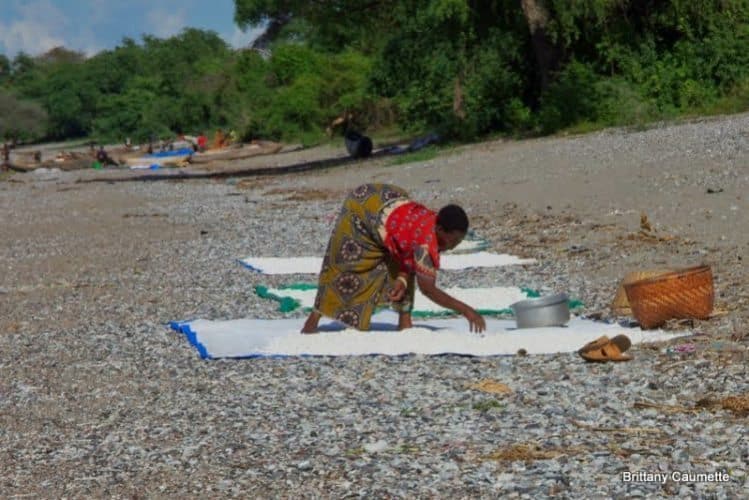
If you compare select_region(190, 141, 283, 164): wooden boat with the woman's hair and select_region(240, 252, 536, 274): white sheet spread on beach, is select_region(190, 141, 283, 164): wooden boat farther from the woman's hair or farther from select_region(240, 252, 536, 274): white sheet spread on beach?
the woman's hair

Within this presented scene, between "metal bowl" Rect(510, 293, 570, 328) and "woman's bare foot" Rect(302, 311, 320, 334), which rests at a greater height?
"woman's bare foot" Rect(302, 311, 320, 334)

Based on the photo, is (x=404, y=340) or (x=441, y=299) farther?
(x=404, y=340)

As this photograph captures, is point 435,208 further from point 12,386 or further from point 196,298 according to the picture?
point 12,386

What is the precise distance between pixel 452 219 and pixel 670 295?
1.56 metres

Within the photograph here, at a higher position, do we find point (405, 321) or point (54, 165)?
point (405, 321)

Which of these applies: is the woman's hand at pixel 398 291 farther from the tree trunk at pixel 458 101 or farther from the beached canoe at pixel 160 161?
the beached canoe at pixel 160 161

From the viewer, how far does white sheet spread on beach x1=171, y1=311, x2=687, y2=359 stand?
Result: 9000 millimetres

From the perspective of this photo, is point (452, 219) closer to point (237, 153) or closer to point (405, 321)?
point (405, 321)

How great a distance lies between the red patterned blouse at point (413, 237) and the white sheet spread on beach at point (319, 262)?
14.7 feet

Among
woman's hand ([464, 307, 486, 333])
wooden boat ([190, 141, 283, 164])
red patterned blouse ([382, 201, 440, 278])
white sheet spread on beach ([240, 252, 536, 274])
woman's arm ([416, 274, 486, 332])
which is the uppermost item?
red patterned blouse ([382, 201, 440, 278])

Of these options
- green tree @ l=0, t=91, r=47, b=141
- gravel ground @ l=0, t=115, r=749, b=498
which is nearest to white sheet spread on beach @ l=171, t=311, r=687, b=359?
gravel ground @ l=0, t=115, r=749, b=498

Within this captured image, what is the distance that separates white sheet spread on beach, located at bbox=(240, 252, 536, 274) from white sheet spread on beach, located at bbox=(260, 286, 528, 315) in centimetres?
163

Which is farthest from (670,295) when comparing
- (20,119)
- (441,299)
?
(20,119)

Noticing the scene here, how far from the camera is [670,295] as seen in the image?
9.34 metres
